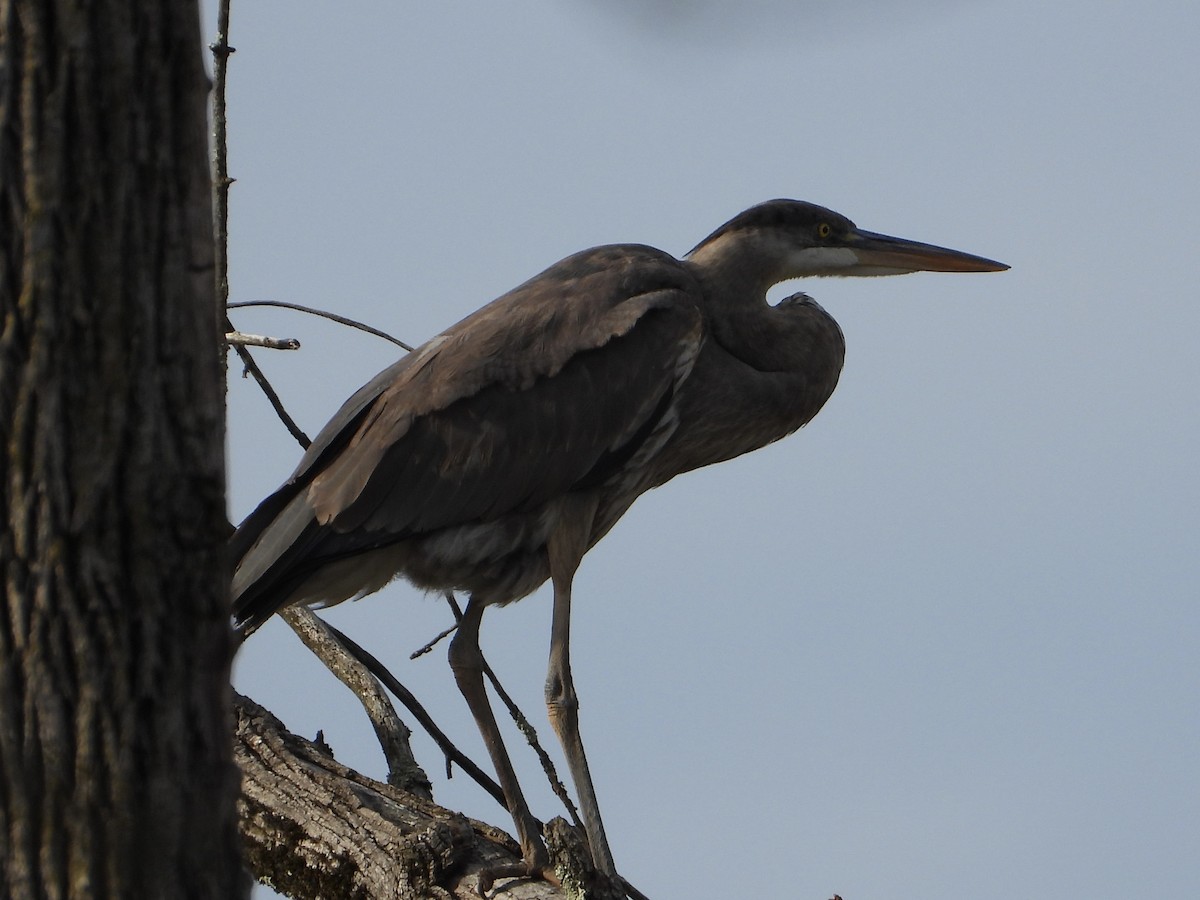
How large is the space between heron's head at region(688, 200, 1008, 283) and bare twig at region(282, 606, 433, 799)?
1.88m

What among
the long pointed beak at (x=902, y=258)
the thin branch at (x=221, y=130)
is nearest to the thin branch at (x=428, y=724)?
the thin branch at (x=221, y=130)

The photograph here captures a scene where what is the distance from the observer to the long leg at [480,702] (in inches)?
185

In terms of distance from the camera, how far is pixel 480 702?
512 cm

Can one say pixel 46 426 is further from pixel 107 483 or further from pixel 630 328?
pixel 630 328

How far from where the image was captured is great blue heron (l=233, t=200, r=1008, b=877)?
4875 millimetres

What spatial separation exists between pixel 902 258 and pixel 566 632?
2.04 metres

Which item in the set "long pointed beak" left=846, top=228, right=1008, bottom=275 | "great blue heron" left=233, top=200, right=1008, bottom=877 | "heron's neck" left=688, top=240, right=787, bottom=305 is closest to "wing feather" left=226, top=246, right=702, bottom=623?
"great blue heron" left=233, top=200, right=1008, bottom=877

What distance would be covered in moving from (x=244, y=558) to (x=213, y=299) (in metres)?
2.84

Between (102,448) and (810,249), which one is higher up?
(810,249)

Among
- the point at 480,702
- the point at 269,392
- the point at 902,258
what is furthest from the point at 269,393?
the point at 902,258

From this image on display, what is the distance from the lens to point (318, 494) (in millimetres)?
4883

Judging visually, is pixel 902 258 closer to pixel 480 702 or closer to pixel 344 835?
pixel 480 702

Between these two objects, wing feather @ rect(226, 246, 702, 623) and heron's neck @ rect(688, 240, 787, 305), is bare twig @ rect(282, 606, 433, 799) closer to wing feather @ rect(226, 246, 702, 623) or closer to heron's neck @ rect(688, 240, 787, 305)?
wing feather @ rect(226, 246, 702, 623)

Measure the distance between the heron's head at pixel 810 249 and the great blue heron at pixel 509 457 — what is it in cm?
43
